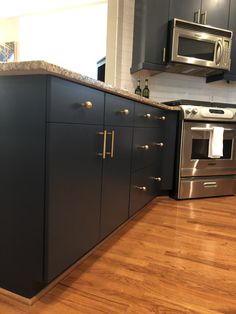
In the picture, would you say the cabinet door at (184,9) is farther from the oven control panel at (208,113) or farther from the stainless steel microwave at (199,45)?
the oven control panel at (208,113)

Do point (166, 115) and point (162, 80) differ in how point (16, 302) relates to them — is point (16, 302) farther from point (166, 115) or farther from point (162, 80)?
point (162, 80)

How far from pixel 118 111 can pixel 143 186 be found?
0.75 metres

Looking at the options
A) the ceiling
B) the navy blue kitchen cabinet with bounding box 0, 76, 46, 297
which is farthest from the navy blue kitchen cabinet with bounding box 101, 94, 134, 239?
the ceiling

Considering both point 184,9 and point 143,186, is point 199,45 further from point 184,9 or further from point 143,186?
point 143,186

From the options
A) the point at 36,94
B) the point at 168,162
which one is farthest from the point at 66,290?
the point at 168,162

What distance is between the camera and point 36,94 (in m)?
0.85

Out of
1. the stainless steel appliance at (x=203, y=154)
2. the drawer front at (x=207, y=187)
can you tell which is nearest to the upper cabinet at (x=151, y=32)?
the stainless steel appliance at (x=203, y=154)

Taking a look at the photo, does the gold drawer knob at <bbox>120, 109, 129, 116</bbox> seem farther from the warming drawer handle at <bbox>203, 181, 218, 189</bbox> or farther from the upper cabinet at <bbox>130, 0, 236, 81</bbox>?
the warming drawer handle at <bbox>203, 181, 218, 189</bbox>

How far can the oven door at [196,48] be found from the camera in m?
2.47

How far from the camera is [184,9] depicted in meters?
2.55

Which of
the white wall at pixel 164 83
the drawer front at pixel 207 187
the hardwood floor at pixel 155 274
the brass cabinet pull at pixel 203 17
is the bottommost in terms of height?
the hardwood floor at pixel 155 274

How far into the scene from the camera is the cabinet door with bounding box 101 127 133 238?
1.31m

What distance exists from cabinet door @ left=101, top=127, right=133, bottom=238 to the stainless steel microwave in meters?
1.36

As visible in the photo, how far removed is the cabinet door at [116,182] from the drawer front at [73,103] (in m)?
0.17
